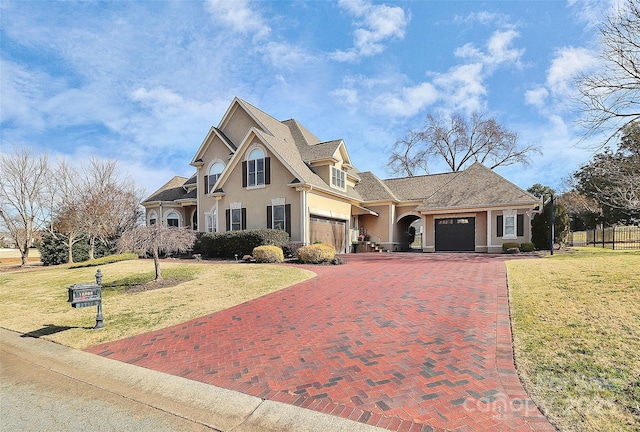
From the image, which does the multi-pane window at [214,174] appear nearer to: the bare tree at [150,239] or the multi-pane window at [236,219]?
the multi-pane window at [236,219]

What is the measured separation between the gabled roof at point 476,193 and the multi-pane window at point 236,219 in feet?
42.4

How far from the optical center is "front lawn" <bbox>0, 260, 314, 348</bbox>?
7.79 meters

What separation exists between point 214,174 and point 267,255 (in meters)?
11.9

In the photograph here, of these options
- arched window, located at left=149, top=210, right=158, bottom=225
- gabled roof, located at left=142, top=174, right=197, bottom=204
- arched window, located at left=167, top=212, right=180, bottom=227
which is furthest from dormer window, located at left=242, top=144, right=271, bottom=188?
arched window, located at left=149, top=210, right=158, bottom=225

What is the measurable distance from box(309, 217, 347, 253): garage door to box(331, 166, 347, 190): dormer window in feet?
8.48

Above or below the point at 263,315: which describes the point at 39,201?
above

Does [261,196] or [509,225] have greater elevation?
[261,196]

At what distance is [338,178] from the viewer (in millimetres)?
24672

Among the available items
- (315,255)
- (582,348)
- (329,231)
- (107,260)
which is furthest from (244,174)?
(582,348)

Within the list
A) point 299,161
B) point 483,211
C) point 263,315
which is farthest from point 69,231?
point 483,211

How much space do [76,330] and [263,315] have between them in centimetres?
439

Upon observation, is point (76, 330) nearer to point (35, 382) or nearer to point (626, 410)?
point (35, 382)

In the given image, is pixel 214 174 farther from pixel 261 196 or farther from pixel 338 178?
pixel 338 178

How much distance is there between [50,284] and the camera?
1440 centimetres
